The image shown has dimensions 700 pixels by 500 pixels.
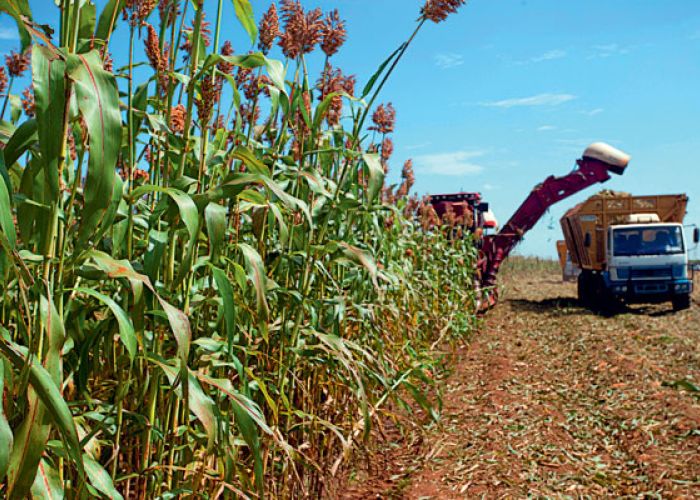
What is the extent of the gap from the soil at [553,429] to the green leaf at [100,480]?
5.67 feet

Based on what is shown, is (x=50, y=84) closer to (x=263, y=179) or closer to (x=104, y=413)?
(x=263, y=179)

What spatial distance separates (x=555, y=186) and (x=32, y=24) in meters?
11.8

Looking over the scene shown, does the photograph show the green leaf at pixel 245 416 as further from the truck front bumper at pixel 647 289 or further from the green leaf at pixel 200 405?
Answer: the truck front bumper at pixel 647 289

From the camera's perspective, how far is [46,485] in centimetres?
148

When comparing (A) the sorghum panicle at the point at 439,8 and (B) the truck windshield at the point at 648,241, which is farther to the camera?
(B) the truck windshield at the point at 648,241

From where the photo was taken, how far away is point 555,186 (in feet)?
40.5

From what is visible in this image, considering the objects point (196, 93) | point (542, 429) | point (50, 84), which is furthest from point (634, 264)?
point (50, 84)

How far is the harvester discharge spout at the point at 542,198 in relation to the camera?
11930 millimetres

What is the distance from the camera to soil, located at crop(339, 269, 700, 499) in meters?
3.81

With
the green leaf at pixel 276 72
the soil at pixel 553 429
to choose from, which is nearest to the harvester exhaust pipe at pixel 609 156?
the soil at pixel 553 429

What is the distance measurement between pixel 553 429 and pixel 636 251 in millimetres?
8185

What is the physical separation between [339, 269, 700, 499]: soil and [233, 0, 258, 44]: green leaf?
1766mm

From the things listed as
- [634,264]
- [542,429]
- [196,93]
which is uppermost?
[196,93]

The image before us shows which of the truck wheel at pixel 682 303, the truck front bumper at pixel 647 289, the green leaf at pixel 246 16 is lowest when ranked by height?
the truck wheel at pixel 682 303
